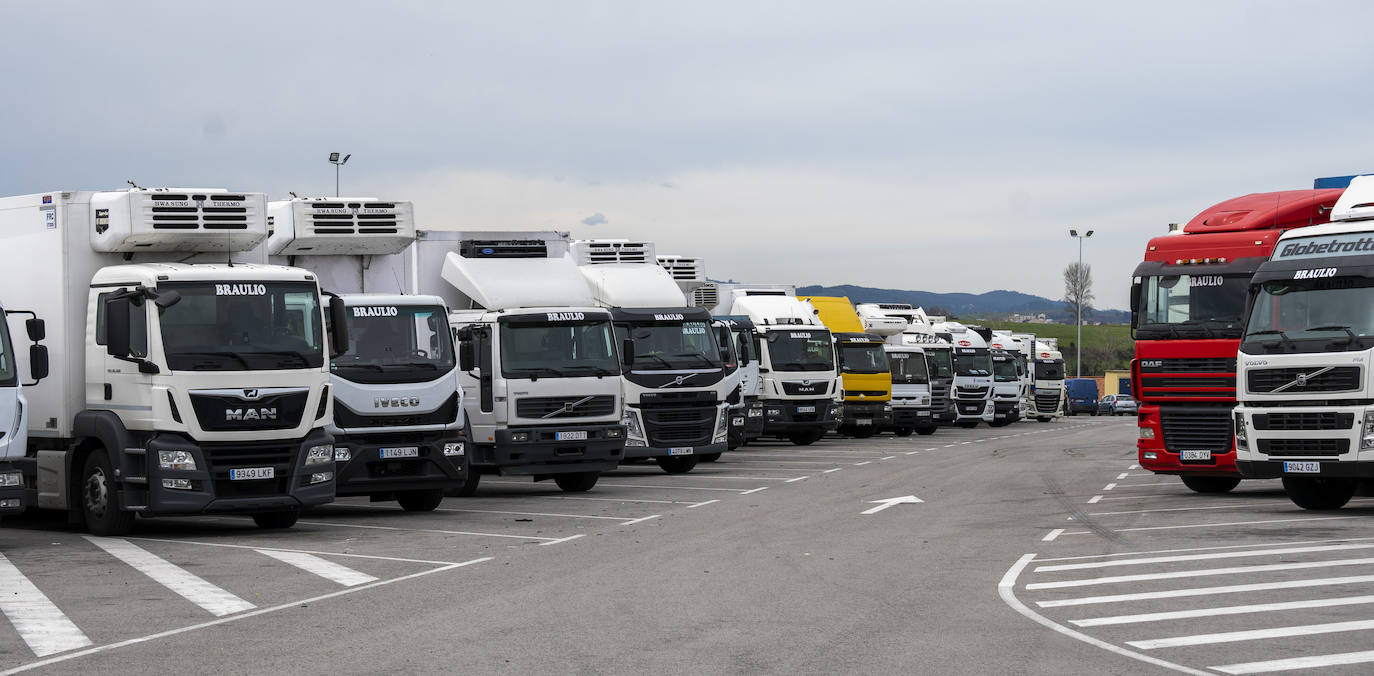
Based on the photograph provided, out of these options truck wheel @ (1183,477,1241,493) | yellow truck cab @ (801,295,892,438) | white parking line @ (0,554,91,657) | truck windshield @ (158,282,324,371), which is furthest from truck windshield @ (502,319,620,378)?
yellow truck cab @ (801,295,892,438)

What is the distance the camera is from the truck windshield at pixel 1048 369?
6525 centimetres

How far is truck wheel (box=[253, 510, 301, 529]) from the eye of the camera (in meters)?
17.3

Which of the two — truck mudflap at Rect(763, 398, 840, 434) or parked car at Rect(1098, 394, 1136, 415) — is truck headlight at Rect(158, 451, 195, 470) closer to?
truck mudflap at Rect(763, 398, 840, 434)

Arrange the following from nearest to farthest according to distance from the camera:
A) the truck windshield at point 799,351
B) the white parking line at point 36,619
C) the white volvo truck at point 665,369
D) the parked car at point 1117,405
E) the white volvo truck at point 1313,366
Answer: the white parking line at point 36,619 → the white volvo truck at point 1313,366 → the white volvo truck at point 665,369 → the truck windshield at point 799,351 → the parked car at point 1117,405

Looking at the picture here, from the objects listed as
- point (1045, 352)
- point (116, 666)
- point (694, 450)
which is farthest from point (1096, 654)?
point (1045, 352)

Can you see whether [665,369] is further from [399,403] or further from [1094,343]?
[1094,343]

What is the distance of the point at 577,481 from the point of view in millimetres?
22891

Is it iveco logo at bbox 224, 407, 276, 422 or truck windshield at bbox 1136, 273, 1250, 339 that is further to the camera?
truck windshield at bbox 1136, 273, 1250, 339

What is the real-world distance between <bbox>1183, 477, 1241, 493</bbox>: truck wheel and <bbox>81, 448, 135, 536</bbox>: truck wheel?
46.3 feet

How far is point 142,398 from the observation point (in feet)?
51.6

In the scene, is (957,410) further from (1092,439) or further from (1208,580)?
(1208,580)

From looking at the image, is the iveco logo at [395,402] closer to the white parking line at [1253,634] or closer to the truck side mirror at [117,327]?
the truck side mirror at [117,327]

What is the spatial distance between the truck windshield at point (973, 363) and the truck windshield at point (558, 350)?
31.2 metres

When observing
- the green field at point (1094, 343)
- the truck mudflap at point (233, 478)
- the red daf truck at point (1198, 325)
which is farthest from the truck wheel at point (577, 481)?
the green field at point (1094, 343)
